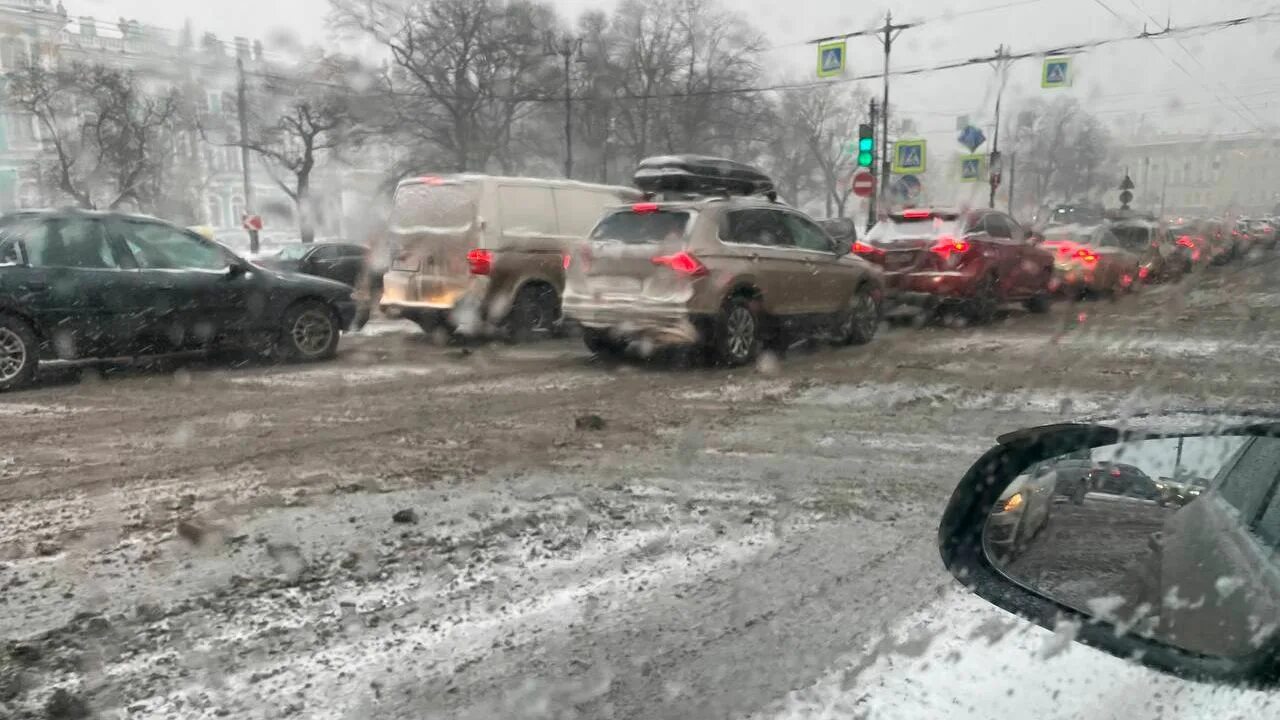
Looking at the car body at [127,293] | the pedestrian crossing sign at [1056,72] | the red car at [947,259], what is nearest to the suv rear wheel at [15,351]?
the car body at [127,293]

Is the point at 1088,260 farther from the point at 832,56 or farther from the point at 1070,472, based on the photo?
the point at 1070,472

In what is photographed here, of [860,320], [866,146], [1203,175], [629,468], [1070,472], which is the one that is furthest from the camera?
[1203,175]

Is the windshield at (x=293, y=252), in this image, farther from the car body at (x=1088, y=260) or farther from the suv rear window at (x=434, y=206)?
the car body at (x=1088, y=260)

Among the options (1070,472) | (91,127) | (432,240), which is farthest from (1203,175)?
(1070,472)

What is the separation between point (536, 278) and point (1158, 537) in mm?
9477

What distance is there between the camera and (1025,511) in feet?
6.06

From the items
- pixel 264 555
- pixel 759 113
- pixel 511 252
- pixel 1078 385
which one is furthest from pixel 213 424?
pixel 759 113

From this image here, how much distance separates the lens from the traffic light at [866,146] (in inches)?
814

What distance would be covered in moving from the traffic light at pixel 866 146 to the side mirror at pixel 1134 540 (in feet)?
64.7

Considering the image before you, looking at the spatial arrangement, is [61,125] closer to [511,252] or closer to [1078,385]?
[511,252]

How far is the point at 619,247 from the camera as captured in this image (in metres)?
8.93

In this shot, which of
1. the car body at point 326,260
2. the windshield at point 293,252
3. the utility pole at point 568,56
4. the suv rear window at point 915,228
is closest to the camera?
the suv rear window at point 915,228

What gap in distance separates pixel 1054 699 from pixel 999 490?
29.3 inches

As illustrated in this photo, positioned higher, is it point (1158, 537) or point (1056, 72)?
point (1056, 72)
